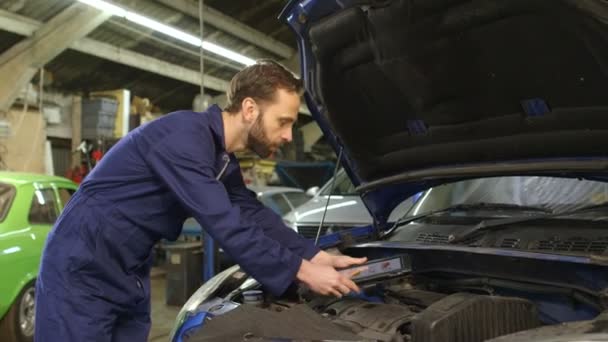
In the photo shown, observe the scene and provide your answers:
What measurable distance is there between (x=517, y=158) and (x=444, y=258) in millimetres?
485

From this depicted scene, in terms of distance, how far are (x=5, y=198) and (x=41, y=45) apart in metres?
3.69

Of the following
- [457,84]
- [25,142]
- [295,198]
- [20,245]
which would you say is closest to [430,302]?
[457,84]

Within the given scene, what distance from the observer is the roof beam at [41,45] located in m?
7.05

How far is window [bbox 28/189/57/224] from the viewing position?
4.44 m

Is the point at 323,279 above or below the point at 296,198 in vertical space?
below

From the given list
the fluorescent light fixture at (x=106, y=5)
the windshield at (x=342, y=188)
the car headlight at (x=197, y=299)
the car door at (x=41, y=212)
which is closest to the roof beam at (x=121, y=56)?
the fluorescent light fixture at (x=106, y=5)

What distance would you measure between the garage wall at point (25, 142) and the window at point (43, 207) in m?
3.32

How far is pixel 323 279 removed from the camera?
163 cm

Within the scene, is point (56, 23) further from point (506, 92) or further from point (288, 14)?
point (506, 92)

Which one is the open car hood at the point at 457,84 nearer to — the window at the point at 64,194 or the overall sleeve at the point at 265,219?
the overall sleeve at the point at 265,219

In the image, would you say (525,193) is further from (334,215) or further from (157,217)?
(334,215)

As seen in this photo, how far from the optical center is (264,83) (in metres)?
1.78

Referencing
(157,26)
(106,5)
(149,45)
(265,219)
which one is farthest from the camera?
(149,45)

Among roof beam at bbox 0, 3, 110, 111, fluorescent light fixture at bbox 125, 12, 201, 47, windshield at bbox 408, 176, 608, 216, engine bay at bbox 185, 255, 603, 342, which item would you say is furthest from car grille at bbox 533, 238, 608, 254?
roof beam at bbox 0, 3, 110, 111
